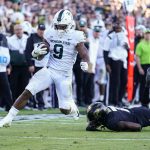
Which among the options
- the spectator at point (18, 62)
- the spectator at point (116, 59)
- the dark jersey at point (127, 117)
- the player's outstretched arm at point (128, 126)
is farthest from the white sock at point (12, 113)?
the spectator at point (116, 59)

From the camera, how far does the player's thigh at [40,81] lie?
39.8ft

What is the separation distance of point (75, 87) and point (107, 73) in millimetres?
956

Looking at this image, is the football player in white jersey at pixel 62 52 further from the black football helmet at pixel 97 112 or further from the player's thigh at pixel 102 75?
the player's thigh at pixel 102 75

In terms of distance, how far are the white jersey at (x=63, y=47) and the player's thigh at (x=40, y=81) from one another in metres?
0.23

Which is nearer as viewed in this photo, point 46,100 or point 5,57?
point 5,57

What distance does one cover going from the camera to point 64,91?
12578mm

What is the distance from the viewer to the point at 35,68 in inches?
706

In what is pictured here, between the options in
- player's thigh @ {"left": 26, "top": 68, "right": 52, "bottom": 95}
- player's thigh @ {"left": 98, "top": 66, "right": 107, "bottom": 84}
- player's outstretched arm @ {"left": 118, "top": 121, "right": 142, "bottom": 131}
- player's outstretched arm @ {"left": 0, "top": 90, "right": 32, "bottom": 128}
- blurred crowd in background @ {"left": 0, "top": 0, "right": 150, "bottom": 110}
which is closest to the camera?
player's outstretched arm @ {"left": 118, "top": 121, "right": 142, "bottom": 131}

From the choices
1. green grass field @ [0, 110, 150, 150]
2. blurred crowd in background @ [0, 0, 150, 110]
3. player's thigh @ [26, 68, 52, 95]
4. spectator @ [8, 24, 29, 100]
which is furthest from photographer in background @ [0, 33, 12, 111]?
player's thigh @ [26, 68, 52, 95]

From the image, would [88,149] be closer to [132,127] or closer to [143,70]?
[132,127]

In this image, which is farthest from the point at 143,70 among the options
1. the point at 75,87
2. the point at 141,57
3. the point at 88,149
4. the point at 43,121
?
the point at 88,149

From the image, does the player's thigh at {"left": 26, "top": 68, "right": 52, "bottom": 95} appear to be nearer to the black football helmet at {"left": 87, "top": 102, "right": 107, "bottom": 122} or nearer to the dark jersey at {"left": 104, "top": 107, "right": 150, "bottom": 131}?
the black football helmet at {"left": 87, "top": 102, "right": 107, "bottom": 122}

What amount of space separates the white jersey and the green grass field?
106 cm

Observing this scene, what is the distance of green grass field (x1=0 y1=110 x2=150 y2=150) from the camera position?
9.44 meters
